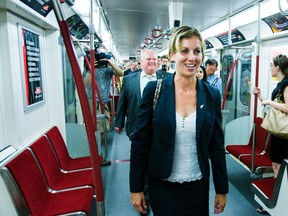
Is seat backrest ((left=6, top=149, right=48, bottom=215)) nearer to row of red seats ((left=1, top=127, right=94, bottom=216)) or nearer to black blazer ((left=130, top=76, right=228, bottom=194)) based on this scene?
row of red seats ((left=1, top=127, right=94, bottom=216))

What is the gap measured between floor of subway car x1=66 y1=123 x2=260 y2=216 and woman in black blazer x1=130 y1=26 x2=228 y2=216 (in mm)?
1533

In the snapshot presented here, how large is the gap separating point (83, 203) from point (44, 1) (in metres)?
1.85

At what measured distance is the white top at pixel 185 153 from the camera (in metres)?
1.32

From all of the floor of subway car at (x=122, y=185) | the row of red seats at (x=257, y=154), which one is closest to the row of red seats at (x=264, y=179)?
the row of red seats at (x=257, y=154)

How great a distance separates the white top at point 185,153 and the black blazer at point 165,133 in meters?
0.03

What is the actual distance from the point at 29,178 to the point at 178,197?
1236 millimetres

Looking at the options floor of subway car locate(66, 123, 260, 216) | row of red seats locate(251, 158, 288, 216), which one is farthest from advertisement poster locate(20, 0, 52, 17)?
row of red seats locate(251, 158, 288, 216)

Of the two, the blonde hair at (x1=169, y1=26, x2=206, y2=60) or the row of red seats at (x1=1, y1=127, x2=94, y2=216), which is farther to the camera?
the row of red seats at (x1=1, y1=127, x2=94, y2=216)

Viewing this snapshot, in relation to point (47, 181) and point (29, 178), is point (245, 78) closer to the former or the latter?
point (47, 181)

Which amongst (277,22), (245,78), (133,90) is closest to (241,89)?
(245,78)

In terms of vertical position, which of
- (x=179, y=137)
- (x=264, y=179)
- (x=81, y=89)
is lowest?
(x=264, y=179)

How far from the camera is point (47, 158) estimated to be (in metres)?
2.42

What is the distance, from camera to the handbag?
2.48 metres

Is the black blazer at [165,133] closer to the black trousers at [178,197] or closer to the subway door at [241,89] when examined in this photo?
the black trousers at [178,197]
